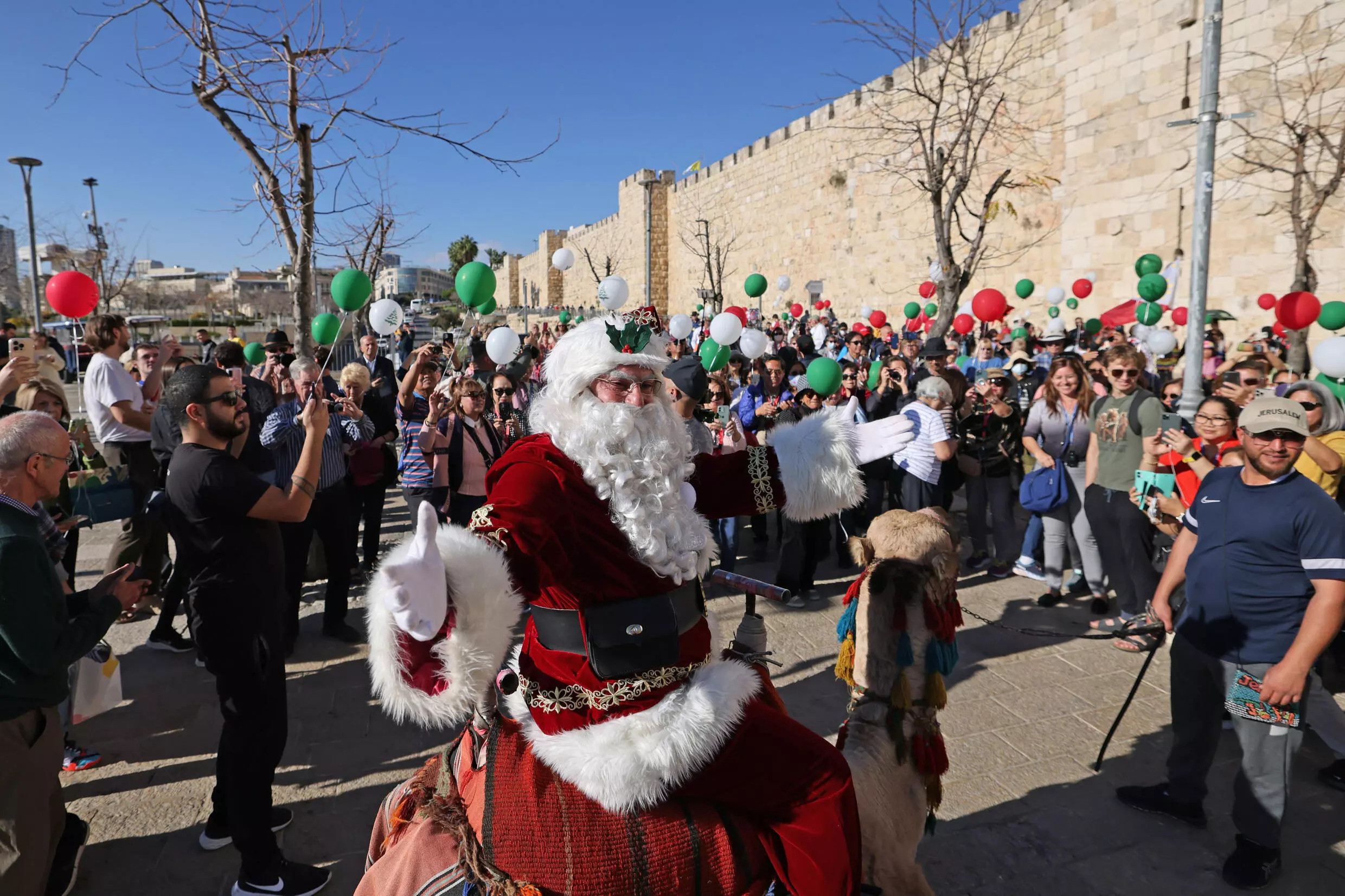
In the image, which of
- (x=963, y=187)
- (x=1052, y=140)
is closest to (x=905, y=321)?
(x=1052, y=140)

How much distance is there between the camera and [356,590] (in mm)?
6180

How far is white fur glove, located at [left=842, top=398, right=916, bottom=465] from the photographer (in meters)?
2.26

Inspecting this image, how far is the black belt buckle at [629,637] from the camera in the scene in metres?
1.78

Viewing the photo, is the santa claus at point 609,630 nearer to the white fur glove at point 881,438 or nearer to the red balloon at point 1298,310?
the white fur glove at point 881,438

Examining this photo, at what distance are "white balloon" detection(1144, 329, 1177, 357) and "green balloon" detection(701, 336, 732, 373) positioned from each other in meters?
5.88

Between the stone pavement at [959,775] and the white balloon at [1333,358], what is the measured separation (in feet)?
8.70

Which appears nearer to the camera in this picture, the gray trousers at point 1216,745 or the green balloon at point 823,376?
the gray trousers at point 1216,745

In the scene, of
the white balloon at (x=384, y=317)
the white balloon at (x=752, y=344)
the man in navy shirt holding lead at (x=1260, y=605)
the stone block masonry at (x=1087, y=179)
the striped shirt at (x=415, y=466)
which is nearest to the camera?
the man in navy shirt holding lead at (x=1260, y=605)

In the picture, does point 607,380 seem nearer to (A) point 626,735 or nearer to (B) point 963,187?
(A) point 626,735

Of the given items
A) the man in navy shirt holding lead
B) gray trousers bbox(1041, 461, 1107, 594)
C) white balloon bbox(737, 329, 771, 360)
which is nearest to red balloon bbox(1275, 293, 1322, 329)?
gray trousers bbox(1041, 461, 1107, 594)

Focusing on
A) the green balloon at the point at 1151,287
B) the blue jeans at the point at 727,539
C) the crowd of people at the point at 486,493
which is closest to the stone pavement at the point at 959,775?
the crowd of people at the point at 486,493

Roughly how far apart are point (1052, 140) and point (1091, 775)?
15178mm

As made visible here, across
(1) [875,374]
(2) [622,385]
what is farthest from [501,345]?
(2) [622,385]

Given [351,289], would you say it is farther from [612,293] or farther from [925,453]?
[925,453]
